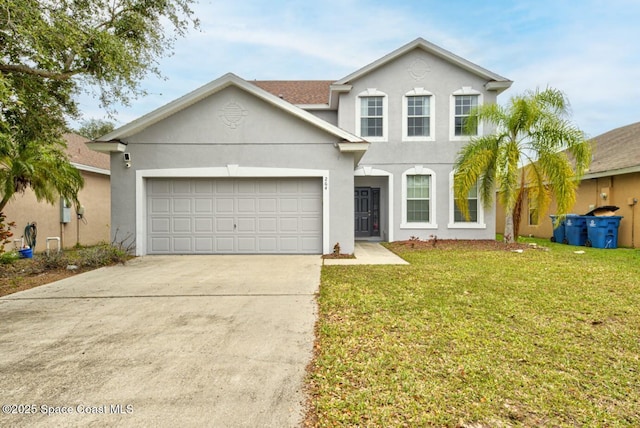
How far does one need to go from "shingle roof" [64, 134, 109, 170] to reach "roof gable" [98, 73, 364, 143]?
4792 mm

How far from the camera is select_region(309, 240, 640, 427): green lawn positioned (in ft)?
8.50

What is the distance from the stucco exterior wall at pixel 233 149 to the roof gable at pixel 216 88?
24 centimetres

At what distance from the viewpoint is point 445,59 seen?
13.6 m

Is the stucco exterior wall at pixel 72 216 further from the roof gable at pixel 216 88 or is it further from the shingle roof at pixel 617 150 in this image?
the shingle roof at pixel 617 150

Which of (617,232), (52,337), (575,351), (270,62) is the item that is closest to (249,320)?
(52,337)

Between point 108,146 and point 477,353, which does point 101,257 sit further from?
point 477,353

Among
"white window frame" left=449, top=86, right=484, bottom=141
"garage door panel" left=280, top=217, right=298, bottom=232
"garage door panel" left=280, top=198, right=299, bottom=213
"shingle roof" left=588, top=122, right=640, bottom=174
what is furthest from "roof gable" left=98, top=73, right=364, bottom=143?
"shingle roof" left=588, top=122, right=640, bottom=174

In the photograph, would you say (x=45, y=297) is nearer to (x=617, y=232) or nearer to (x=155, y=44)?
(x=155, y=44)

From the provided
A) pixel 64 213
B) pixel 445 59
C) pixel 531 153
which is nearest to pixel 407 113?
pixel 445 59

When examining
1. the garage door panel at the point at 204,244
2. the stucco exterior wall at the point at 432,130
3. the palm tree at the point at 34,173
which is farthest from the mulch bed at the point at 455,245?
the palm tree at the point at 34,173

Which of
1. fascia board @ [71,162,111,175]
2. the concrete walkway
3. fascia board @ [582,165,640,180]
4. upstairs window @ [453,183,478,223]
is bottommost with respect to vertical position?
the concrete walkway

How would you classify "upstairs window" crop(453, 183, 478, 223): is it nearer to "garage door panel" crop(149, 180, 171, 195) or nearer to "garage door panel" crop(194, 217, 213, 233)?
"garage door panel" crop(194, 217, 213, 233)

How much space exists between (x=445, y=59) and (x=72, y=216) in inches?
605

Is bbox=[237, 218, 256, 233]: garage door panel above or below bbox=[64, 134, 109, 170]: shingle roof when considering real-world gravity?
below
